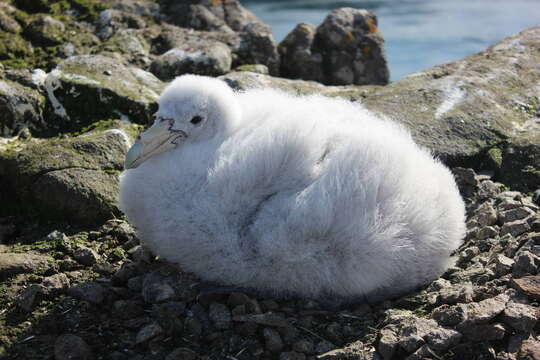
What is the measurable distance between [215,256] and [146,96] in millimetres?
2358

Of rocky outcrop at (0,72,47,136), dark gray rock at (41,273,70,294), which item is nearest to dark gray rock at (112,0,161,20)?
rocky outcrop at (0,72,47,136)

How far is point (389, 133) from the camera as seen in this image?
148 inches

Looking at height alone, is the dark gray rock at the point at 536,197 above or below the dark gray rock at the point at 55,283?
above

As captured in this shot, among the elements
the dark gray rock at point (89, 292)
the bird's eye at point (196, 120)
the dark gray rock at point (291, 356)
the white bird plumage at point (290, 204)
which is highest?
the bird's eye at point (196, 120)

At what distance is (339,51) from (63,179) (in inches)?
170

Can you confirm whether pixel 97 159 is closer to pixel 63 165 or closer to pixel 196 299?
pixel 63 165

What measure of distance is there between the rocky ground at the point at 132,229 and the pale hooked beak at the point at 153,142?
649 millimetres

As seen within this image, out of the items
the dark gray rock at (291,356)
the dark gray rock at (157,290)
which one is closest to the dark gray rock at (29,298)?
the dark gray rock at (157,290)

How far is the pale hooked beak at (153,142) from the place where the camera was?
3.52 m

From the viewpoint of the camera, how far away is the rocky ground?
10.1 ft

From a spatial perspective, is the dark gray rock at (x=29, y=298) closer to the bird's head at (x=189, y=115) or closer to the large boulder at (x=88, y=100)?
the bird's head at (x=189, y=115)

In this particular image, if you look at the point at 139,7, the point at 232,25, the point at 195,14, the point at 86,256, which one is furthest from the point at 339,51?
the point at 86,256

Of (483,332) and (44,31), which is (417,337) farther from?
(44,31)

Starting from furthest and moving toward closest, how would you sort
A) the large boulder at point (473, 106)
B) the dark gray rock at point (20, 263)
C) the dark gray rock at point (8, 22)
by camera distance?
the dark gray rock at point (8, 22) < the large boulder at point (473, 106) < the dark gray rock at point (20, 263)
